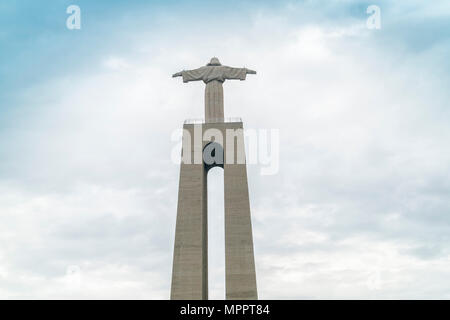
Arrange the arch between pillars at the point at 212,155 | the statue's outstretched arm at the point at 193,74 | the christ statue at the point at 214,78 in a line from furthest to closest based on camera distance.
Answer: the statue's outstretched arm at the point at 193,74
the christ statue at the point at 214,78
the arch between pillars at the point at 212,155

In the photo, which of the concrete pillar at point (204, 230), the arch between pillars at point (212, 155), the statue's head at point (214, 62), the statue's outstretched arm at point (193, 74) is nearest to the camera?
the concrete pillar at point (204, 230)

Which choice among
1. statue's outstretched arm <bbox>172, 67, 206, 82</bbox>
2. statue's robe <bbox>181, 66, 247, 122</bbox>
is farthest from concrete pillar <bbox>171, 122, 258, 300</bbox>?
statue's outstretched arm <bbox>172, 67, 206, 82</bbox>

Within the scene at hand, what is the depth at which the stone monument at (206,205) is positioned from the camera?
30.3 m

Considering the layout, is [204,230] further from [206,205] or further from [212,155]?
[212,155]

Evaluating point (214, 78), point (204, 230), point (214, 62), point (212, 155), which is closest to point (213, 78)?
point (214, 78)

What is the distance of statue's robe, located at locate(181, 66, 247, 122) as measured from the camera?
3438cm

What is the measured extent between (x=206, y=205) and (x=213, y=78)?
25.9 ft

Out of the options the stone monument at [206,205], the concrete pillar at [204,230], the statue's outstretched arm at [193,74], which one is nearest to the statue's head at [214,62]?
the stone monument at [206,205]

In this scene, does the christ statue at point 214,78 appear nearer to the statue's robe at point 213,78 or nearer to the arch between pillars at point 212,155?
the statue's robe at point 213,78

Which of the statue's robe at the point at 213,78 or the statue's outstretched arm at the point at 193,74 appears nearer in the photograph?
the statue's robe at the point at 213,78

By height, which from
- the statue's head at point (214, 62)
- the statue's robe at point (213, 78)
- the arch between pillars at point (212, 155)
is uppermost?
the statue's head at point (214, 62)

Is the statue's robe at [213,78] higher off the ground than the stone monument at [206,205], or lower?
higher
